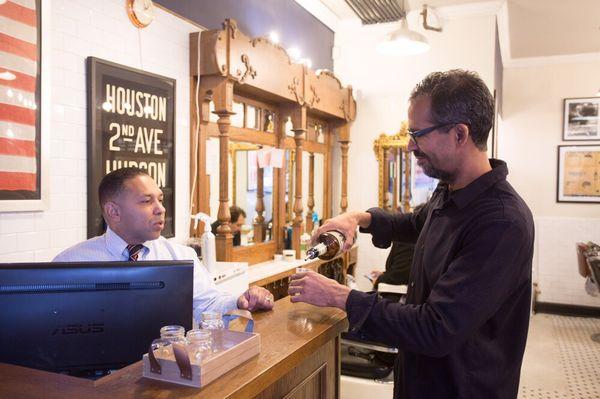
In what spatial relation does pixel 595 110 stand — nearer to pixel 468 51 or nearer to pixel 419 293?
pixel 468 51

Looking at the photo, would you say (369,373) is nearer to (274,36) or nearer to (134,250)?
(134,250)

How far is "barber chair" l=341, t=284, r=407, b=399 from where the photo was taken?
2.87 metres

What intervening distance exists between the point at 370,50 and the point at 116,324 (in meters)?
5.31

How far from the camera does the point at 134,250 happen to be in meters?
2.22

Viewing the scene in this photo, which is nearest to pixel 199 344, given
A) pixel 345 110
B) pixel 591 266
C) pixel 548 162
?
pixel 345 110

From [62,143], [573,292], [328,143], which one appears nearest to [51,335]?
[62,143]

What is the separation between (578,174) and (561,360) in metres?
3.15

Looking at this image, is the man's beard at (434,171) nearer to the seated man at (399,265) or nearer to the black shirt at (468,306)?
the black shirt at (468,306)

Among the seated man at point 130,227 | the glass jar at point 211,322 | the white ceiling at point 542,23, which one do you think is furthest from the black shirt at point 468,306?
the white ceiling at point 542,23

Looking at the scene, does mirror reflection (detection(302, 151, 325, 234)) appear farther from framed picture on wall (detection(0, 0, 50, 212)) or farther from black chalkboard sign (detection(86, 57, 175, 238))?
framed picture on wall (detection(0, 0, 50, 212))

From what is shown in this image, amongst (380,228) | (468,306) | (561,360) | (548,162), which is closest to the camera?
(468,306)

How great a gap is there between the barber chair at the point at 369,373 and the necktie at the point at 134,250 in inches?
55.3

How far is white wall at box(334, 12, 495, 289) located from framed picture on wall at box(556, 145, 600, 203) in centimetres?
279

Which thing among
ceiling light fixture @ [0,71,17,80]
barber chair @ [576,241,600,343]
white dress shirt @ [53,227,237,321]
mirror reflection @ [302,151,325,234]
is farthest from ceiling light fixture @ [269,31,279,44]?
barber chair @ [576,241,600,343]
